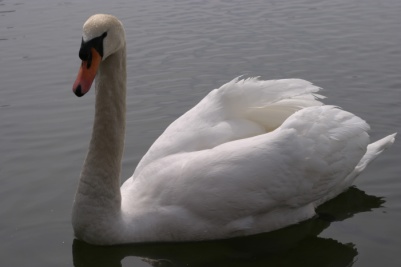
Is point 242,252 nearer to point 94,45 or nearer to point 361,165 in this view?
point 361,165

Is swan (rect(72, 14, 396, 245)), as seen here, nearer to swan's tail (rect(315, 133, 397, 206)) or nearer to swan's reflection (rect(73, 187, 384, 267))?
swan's reflection (rect(73, 187, 384, 267))

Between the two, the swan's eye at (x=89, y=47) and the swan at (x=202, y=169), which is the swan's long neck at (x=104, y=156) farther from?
the swan's eye at (x=89, y=47)

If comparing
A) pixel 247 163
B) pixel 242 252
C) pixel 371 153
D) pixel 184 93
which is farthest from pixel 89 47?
pixel 184 93

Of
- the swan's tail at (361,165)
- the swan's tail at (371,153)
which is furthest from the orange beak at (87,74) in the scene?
the swan's tail at (371,153)

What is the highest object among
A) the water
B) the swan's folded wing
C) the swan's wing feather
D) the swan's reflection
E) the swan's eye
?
the swan's eye

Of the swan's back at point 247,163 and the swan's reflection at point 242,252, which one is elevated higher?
the swan's back at point 247,163

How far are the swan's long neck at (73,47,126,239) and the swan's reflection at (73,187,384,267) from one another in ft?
0.95

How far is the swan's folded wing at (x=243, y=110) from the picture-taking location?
6.38 metres

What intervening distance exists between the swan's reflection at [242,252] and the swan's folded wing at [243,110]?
83 centimetres

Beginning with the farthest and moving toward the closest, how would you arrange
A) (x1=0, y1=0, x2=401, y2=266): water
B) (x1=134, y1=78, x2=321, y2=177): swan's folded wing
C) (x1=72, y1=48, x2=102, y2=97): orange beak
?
(x1=134, y1=78, x2=321, y2=177): swan's folded wing
(x1=0, y1=0, x2=401, y2=266): water
(x1=72, y1=48, x2=102, y2=97): orange beak

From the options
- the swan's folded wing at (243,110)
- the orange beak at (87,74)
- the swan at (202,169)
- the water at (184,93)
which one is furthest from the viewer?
the swan's folded wing at (243,110)

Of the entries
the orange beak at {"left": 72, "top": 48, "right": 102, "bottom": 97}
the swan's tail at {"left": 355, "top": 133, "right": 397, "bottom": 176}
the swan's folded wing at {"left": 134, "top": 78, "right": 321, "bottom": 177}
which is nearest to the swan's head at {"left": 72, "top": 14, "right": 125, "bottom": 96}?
the orange beak at {"left": 72, "top": 48, "right": 102, "bottom": 97}

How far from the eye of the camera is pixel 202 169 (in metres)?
5.86

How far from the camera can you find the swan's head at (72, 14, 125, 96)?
543 centimetres
